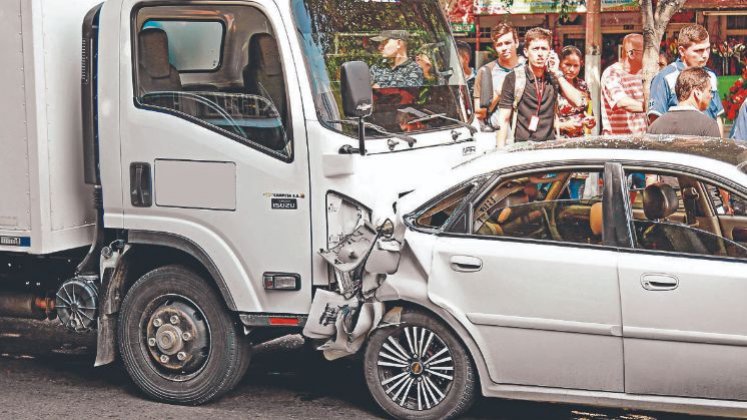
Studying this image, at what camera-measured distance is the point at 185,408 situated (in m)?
7.34

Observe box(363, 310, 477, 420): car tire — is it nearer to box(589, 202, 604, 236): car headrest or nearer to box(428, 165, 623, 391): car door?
box(428, 165, 623, 391): car door

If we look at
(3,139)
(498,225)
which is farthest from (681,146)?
(3,139)

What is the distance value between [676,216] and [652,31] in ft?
33.6

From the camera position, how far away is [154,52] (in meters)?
7.33

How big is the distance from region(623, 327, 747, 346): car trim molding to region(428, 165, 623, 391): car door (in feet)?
0.31

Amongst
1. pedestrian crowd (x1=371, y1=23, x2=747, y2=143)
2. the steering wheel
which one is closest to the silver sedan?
the steering wheel

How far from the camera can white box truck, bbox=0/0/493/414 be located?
→ 693 centimetres

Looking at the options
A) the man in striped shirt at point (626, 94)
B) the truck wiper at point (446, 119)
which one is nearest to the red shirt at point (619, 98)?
the man in striped shirt at point (626, 94)

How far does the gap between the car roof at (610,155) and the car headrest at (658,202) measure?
15 cm

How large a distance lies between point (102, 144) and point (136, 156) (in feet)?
0.81

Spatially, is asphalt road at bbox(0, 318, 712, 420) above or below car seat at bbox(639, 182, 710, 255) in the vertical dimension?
below

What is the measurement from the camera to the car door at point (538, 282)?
6312 millimetres

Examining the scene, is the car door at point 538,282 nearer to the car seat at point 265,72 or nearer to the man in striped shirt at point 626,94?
the car seat at point 265,72

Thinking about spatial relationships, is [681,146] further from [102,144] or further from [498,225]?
[102,144]
